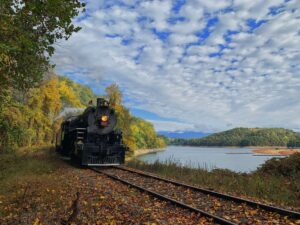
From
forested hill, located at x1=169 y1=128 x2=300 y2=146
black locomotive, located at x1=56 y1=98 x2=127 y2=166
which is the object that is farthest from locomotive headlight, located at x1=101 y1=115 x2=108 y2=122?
forested hill, located at x1=169 y1=128 x2=300 y2=146

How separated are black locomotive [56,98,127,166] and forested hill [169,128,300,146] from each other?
139756mm

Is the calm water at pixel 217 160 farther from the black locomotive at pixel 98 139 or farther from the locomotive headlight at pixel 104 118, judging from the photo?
the locomotive headlight at pixel 104 118

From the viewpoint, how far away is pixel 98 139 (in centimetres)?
1836

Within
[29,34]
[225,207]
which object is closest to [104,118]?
[29,34]

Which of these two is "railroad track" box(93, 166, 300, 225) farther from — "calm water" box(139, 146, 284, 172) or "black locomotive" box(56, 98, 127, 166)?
"calm water" box(139, 146, 284, 172)

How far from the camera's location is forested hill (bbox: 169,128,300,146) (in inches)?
6135

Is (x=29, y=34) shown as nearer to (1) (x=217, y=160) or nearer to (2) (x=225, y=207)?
(2) (x=225, y=207)

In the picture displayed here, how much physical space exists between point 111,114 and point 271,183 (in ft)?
35.9

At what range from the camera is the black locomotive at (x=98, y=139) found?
17609 mm

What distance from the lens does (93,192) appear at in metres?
10.2

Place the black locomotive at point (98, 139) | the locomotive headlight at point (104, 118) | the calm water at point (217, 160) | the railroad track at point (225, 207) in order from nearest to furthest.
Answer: the railroad track at point (225, 207)
the black locomotive at point (98, 139)
the locomotive headlight at point (104, 118)
the calm water at point (217, 160)

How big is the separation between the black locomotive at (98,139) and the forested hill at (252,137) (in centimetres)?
13976

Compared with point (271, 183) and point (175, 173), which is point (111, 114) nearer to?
point (175, 173)

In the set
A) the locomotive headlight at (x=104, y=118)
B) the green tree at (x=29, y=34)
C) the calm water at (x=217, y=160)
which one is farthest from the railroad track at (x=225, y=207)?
the locomotive headlight at (x=104, y=118)
